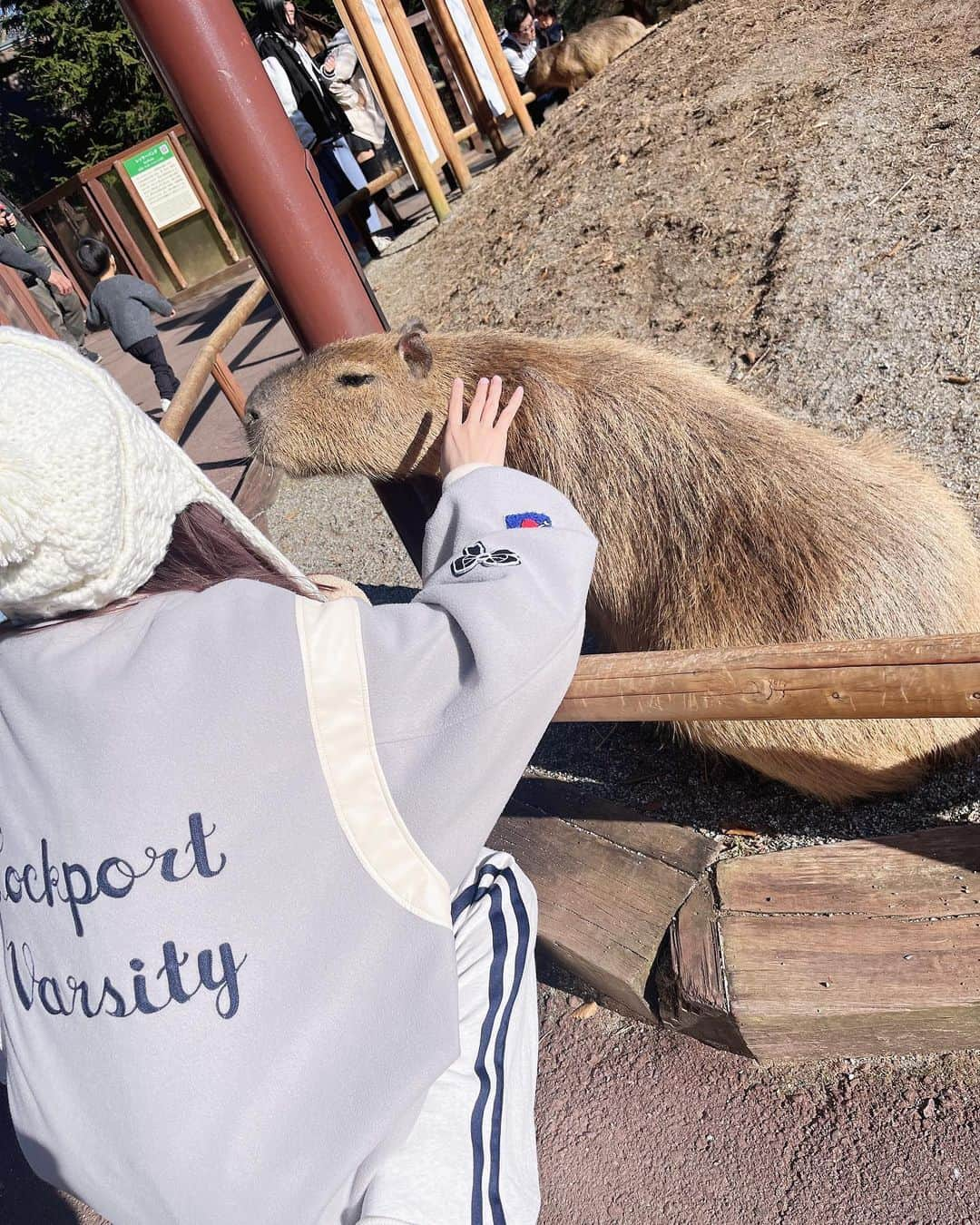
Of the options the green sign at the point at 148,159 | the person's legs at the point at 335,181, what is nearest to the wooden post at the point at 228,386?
the person's legs at the point at 335,181

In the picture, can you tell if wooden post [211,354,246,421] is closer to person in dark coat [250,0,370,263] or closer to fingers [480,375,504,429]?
person in dark coat [250,0,370,263]

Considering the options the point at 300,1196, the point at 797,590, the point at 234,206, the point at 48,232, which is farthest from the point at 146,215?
the point at 300,1196

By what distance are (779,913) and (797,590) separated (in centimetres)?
79

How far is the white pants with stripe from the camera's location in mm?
1360

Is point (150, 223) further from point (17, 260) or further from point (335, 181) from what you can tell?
point (17, 260)

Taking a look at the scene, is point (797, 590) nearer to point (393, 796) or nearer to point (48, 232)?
point (393, 796)

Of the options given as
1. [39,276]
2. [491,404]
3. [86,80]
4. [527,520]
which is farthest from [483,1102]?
[86,80]

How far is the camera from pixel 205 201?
44.8 ft

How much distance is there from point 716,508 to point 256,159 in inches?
67.8

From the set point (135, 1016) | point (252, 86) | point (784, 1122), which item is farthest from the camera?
point (252, 86)

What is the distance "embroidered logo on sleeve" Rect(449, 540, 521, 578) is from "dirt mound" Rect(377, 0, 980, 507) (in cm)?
239

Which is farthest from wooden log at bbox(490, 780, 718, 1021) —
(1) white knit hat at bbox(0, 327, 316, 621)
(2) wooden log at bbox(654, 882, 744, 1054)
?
(1) white knit hat at bbox(0, 327, 316, 621)

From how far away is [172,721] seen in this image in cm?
121

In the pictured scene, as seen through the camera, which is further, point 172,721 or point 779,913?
point 779,913
